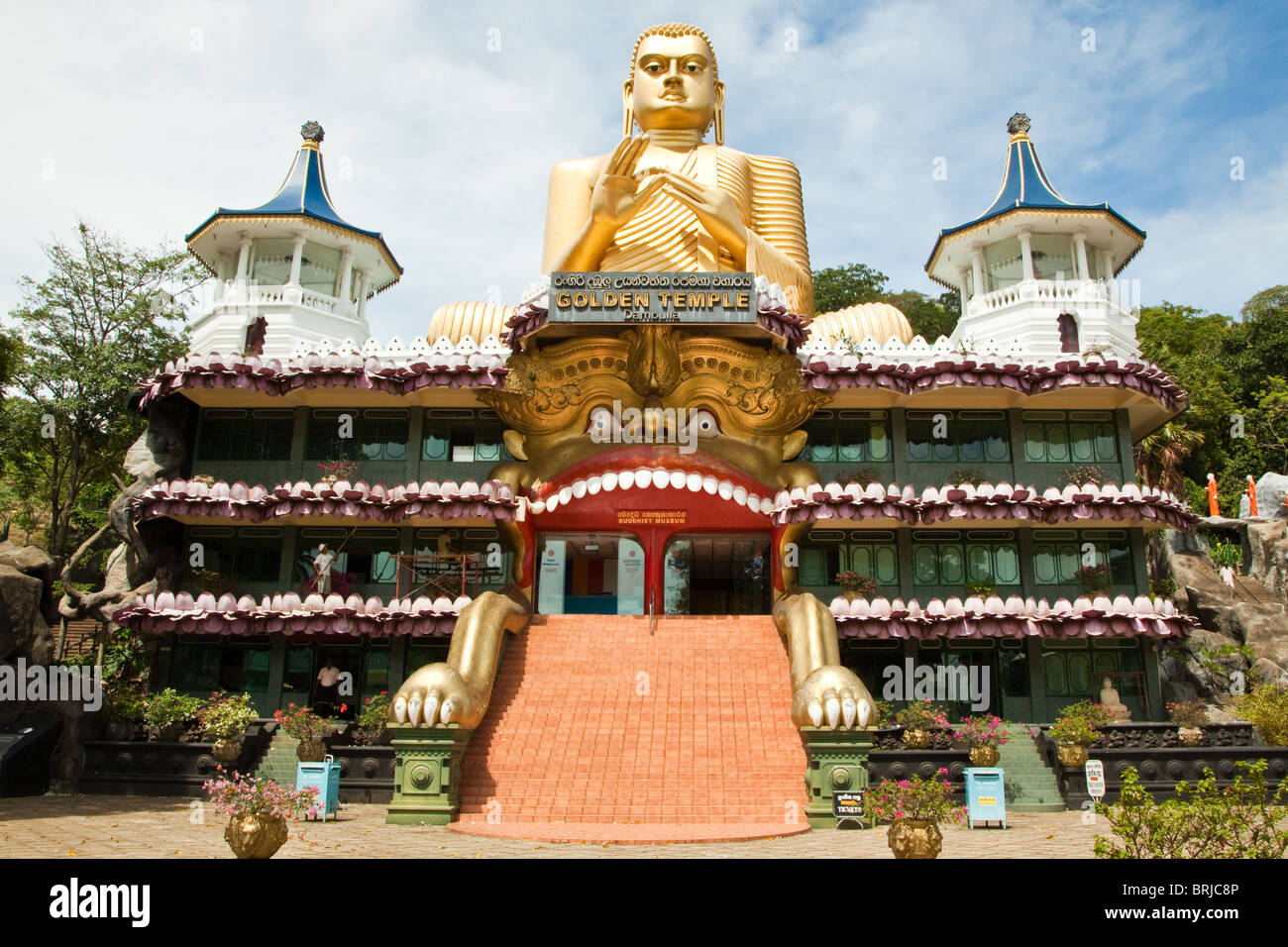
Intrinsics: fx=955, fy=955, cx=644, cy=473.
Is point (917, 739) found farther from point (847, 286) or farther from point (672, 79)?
point (847, 286)

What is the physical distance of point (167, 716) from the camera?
20.4 metres

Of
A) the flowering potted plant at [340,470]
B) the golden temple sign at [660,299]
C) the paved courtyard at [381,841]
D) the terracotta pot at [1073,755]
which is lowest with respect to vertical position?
the paved courtyard at [381,841]

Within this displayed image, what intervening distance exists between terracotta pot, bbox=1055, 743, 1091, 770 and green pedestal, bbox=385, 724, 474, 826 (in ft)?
39.1

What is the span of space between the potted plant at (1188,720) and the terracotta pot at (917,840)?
12345mm

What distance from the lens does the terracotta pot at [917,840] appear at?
10.3m

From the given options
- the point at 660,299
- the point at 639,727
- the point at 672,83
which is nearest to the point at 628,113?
the point at 672,83

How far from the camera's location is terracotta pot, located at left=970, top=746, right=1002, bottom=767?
18.8 metres

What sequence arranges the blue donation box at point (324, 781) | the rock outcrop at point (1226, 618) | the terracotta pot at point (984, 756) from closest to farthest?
the blue donation box at point (324, 781) < the terracotta pot at point (984, 756) < the rock outcrop at point (1226, 618)

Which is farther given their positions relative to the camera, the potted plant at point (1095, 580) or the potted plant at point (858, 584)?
the potted plant at point (1095, 580)

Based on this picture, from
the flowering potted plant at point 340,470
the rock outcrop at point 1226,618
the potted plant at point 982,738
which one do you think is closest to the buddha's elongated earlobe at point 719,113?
the flowering potted plant at point 340,470

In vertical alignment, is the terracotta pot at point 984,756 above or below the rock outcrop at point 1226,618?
below

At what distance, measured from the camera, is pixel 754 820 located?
15734 mm

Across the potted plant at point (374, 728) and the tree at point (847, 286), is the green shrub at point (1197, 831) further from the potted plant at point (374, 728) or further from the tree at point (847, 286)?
the tree at point (847, 286)

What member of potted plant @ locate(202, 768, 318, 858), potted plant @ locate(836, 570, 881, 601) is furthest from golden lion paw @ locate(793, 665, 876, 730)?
potted plant @ locate(202, 768, 318, 858)
